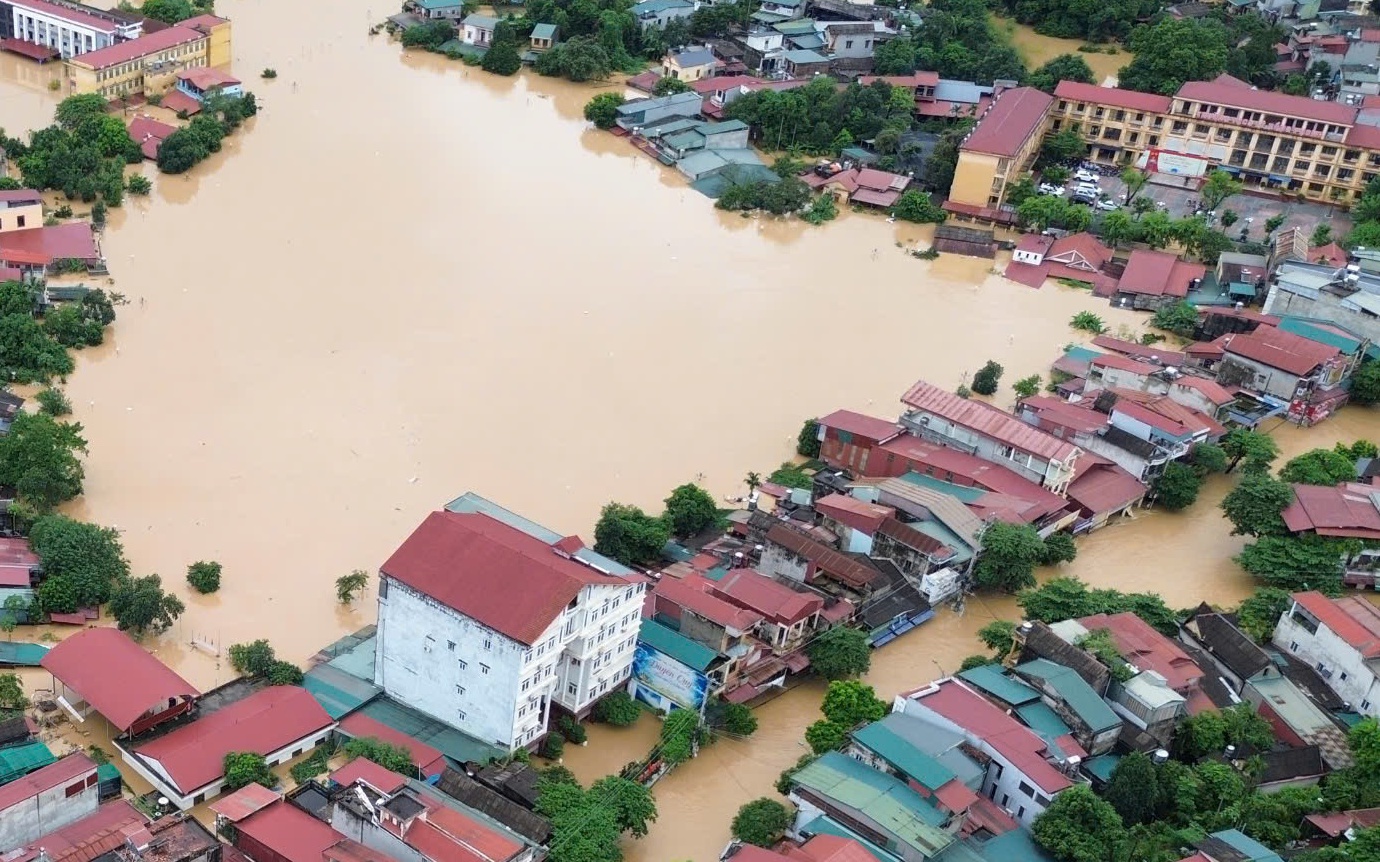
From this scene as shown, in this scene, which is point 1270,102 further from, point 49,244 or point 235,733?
point 235,733

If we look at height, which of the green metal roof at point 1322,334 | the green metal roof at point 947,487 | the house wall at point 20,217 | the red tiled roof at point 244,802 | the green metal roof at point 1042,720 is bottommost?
the red tiled roof at point 244,802

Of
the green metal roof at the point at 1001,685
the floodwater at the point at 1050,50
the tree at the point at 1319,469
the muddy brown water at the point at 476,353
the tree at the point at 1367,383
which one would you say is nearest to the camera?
the green metal roof at the point at 1001,685

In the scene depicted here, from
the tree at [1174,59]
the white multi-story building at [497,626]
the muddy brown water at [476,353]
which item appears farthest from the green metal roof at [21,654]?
the tree at [1174,59]

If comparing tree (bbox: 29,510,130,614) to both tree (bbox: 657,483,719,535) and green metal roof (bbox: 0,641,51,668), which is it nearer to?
green metal roof (bbox: 0,641,51,668)

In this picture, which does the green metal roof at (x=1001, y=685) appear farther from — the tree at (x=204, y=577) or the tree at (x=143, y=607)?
the tree at (x=143, y=607)

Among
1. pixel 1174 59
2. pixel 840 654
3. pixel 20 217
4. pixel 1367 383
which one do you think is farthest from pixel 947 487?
pixel 1174 59

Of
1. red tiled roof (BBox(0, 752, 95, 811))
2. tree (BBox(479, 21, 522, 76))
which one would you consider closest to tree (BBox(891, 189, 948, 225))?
tree (BBox(479, 21, 522, 76))

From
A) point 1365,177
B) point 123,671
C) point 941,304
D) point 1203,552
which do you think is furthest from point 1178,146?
point 123,671
